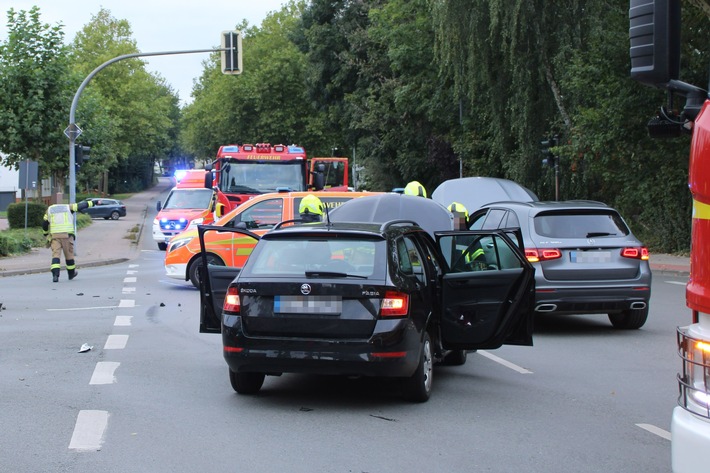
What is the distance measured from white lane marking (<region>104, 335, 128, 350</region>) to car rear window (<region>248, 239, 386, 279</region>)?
346cm

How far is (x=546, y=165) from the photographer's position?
3109 centimetres

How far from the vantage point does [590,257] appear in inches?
434

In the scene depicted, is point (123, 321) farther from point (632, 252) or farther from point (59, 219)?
point (59, 219)

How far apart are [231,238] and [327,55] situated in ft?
124

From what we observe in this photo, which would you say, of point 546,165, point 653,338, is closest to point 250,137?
point 546,165

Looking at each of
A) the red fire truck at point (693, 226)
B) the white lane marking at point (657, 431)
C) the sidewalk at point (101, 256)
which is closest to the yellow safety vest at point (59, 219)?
the sidewalk at point (101, 256)

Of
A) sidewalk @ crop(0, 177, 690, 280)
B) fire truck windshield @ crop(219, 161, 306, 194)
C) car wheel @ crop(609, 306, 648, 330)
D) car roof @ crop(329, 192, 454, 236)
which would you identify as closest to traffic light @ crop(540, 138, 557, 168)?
sidewalk @ crop(0, 177, 690, 280)

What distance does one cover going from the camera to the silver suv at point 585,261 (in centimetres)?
1092

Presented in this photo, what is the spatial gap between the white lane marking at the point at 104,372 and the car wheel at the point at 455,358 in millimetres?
3320

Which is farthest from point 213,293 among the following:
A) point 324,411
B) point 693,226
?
point 693,226

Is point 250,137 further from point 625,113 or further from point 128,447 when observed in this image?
point 128,447

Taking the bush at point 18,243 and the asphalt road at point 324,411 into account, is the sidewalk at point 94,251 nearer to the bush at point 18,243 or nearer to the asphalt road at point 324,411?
the bush at point 18,243

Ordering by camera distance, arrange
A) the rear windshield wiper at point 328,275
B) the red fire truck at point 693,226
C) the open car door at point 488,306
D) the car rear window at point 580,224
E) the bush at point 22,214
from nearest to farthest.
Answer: the red fire truck at point 693,226 < the rear windshield wiper at point 328,275 < the open car door at point 488,306 < the car rear window at point 580,224 < the bush at point 22,214

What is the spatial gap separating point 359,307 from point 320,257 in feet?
2.00
